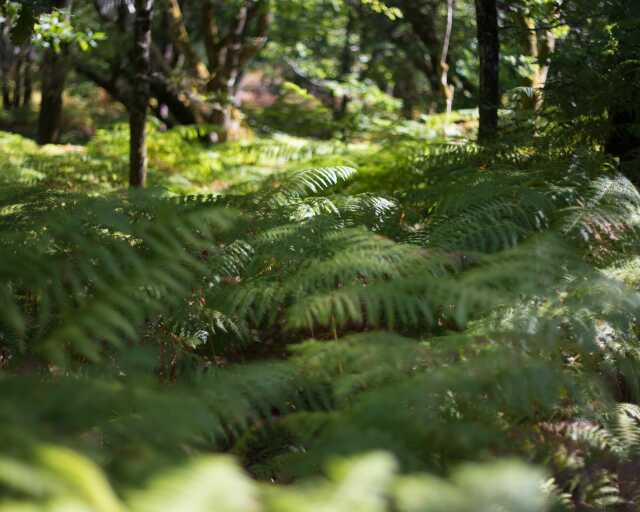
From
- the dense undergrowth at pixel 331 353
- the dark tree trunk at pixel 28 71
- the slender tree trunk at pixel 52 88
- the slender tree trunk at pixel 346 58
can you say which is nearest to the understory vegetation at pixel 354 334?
the dense undergrowth at pixel 331 353

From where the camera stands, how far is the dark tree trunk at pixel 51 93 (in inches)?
255

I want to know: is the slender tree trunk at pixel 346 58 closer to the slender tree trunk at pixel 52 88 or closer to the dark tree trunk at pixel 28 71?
the slender tree trunk at pixel 52 88

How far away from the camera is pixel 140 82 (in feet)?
13.4

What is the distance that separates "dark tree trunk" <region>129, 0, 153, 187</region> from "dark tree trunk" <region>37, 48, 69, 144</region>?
7.71ft

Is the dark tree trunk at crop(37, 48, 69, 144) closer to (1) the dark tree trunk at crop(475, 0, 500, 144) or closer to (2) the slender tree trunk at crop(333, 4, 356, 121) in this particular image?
(1) the dark tree trunk at crop(475, 0, 500, 144)

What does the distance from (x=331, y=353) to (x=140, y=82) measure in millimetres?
3213

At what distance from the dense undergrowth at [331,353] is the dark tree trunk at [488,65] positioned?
99cm

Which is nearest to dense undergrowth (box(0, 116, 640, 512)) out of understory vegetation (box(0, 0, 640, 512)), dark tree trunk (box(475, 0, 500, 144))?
understory vegetation (box(0, 0, 640, 512))

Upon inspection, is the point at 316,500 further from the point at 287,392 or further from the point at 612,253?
the point at 612,253

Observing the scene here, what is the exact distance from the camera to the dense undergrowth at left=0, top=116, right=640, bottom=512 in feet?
3.31

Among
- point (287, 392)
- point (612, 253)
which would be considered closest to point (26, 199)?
point (287, 392)

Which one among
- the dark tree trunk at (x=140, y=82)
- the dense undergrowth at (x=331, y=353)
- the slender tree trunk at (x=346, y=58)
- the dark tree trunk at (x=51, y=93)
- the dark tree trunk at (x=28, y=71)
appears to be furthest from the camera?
the slender tree trunk at (x=346, y=58)

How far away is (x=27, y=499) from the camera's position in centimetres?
95

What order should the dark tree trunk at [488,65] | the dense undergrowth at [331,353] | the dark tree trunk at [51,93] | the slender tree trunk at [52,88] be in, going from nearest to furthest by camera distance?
the dense undergrowth at [331,353] < the dark tree trunk at [488,65] < the slender tree trunk at [52,88] < the dark tree trunk at [51,93]
